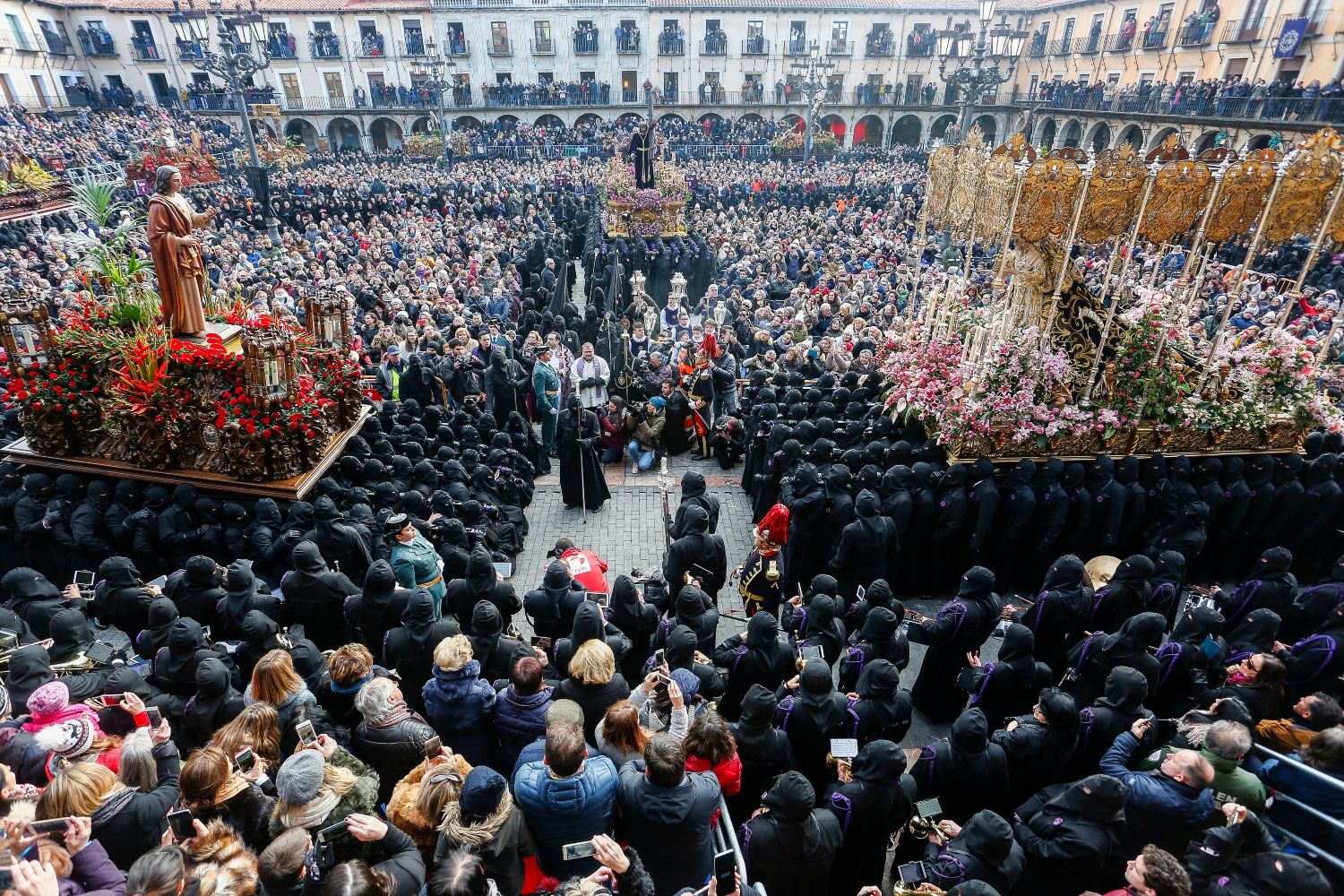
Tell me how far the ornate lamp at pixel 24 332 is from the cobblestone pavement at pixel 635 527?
17.8 feet

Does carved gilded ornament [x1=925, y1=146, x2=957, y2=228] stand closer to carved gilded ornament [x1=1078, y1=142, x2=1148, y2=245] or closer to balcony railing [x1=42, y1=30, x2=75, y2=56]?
carved gilded ornament [x1=1078, y1=142, x2=1148, y2=245]

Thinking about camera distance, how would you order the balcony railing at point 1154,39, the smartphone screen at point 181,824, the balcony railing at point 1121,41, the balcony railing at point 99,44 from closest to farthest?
the smartphone screen at point 181,824 → the balcony railing at point 1154,39 → the balcony railing at point 1121,41 → the balcony railing at point 99,44

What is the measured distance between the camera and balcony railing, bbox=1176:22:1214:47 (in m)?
29.2

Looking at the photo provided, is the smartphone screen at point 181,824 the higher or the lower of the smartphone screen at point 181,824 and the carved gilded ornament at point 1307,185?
the lower

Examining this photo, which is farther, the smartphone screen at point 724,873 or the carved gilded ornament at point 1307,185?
the carved gilded ornament at point 1307,185

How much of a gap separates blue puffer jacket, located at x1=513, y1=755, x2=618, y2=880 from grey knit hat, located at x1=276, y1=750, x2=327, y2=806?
2.82 ft

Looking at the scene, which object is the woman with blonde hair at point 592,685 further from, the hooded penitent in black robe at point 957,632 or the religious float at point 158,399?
the religious float at point 158,399

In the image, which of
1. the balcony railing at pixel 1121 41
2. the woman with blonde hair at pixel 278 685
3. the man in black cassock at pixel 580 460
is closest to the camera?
the woman with blonde hair at pixel 278 685

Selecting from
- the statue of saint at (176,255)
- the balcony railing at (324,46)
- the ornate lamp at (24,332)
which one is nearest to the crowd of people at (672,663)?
the ornate lamp at (24,332)

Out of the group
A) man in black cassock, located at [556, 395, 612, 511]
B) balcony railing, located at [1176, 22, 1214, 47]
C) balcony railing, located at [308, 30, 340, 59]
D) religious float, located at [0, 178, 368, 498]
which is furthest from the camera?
balcony railing, located at [308, 30, 340, 59]

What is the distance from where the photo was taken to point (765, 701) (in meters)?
3.93

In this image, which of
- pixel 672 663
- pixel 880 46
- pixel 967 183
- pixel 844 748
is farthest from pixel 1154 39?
pixel 844 748

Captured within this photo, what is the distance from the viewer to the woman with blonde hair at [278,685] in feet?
13.1

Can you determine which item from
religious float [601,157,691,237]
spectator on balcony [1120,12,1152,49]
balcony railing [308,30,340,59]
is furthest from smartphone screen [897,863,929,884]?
balcony railing [308,30,340,59]
